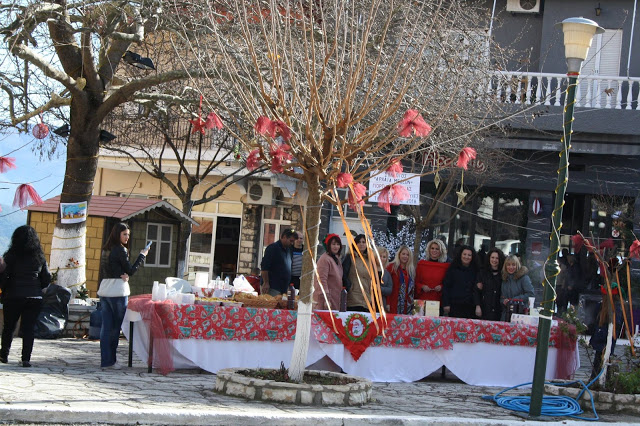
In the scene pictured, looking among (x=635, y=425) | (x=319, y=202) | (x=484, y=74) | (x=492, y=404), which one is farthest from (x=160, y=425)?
(x=484, y=74)

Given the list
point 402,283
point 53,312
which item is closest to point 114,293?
point 53,312

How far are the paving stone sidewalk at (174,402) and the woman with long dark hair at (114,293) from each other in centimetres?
31

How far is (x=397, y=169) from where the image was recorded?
852cm

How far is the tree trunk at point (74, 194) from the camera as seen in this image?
1430cm

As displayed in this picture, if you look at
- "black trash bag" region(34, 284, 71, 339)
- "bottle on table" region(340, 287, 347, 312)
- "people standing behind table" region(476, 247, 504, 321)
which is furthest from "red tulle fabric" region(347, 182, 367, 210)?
"black trash bag" region(34, 284, 71, 339)

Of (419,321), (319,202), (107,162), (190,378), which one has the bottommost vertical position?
(190,378)

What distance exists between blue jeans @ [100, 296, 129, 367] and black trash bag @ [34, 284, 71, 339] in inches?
139

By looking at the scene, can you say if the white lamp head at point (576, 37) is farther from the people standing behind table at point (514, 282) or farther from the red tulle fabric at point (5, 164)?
the red tulle fabric at point (5, 164)

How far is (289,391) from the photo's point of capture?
8.37 m

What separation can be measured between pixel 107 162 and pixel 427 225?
40.3 feet

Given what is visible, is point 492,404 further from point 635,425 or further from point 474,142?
point 474,142

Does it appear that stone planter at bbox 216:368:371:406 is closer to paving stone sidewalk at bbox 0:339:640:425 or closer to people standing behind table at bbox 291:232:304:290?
paving stone sidewalk at bbox 0:339:640:425

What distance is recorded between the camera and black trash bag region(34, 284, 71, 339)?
532 inches

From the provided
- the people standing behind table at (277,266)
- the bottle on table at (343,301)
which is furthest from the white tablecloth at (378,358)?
the people standing behind table at (277,266)
